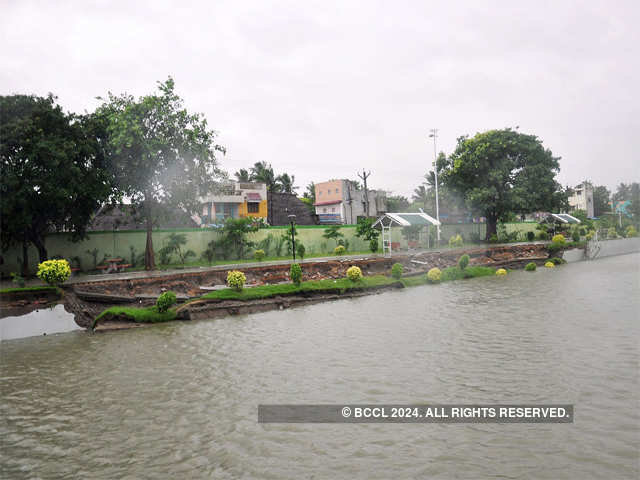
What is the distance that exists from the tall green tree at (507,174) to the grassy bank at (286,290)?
14.8 m

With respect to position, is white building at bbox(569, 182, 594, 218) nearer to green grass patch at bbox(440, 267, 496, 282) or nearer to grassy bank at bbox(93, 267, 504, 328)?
green grass patch at bbox(440, 267, 496, 282)

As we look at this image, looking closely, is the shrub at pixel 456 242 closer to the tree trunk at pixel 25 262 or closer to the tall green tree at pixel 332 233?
the tall green tree at pixel 332 233

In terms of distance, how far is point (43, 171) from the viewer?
704 inches

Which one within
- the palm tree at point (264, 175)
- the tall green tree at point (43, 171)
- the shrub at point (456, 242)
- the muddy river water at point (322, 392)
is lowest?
the muddy river water at point (322, 392)

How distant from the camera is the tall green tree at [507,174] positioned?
38562 mm

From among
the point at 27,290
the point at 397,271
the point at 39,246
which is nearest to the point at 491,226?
the point at 397,271

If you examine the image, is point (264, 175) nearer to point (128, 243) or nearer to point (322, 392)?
A: point (128, 243)

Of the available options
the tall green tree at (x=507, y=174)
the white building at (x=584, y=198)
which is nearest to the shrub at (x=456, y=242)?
the tall green tree at (x=507, y=174)

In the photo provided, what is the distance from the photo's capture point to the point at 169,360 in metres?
10.5

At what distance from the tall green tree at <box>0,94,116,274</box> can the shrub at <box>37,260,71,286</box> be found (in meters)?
3.68

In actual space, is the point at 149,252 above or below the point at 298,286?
above

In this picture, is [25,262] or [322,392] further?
[25,262]

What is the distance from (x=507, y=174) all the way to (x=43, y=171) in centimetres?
3520

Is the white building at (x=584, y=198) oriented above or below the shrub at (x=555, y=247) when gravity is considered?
above
